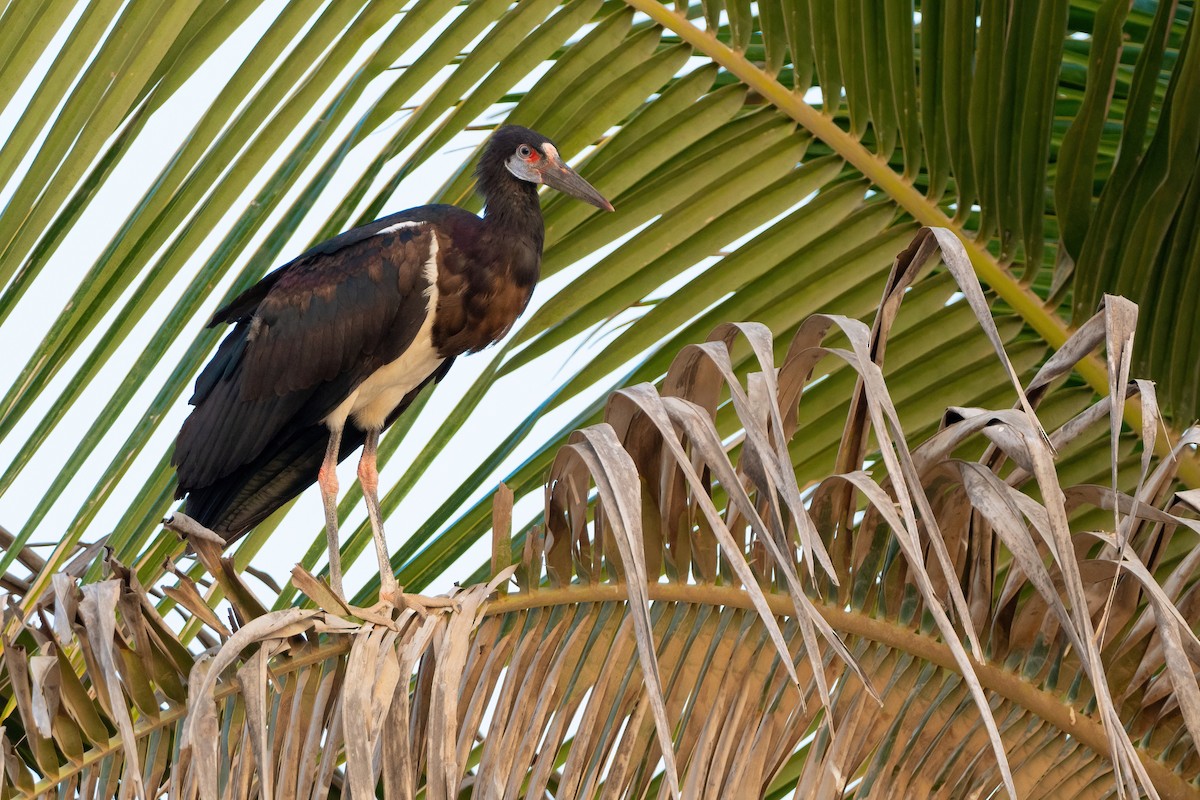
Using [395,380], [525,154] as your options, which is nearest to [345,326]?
[395,380]

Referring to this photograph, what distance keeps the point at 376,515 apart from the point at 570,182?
3.38 feet

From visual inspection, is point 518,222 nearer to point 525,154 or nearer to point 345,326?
point 525,154

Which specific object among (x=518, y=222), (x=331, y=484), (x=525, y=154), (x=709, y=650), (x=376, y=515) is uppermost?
A: (x=525, y=154)

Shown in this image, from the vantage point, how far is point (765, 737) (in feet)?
4.76

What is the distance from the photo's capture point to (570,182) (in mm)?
2777

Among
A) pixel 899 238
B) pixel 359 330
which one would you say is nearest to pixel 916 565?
pixel 899 238

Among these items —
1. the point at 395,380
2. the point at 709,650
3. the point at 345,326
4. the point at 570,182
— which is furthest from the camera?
the point at 395,380

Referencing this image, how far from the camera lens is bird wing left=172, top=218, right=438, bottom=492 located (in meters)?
3.47

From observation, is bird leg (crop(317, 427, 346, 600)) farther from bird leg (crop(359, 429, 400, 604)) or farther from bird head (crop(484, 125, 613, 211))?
bird head (crop(484, 125, 613, 211))

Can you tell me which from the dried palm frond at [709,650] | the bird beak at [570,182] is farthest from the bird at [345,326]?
the dried palm frond at [709,650]

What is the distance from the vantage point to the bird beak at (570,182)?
8.21 ft

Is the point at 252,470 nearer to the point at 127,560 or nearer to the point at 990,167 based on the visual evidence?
the point at 127,560

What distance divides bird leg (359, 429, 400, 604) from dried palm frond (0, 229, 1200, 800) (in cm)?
52

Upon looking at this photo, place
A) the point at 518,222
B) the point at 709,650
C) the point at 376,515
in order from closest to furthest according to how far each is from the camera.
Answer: the point at 709,650 → the point at 376,515 → the point at 518,222
